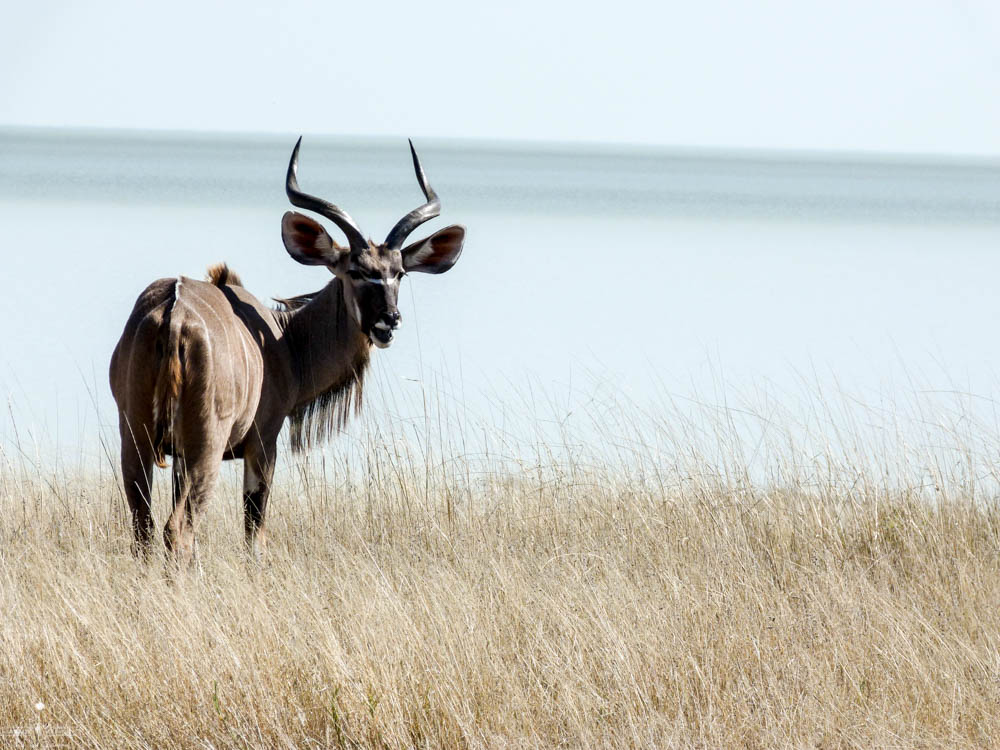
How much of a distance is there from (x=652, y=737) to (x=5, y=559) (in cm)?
351

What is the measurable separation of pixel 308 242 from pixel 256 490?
5.51ft

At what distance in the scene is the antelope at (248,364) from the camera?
19.2 ft

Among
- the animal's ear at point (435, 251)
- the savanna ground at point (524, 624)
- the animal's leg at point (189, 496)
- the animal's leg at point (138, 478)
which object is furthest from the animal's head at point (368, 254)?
the animal's leg at point (138, 478)

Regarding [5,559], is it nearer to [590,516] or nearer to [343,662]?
A: [343,662]

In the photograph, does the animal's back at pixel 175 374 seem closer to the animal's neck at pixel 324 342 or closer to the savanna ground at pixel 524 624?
the savanna ground at pixel 524 624

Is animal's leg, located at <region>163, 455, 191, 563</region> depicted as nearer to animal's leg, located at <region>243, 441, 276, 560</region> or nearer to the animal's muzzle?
animal's leg, located at <region>243, 441, 276, 560</region>

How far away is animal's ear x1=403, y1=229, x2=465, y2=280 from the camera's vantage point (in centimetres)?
766

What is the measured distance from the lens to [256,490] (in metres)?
6.72

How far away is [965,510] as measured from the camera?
7.00 meters

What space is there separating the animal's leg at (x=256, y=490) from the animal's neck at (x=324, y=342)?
816mm

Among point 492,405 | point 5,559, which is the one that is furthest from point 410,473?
point 492,405

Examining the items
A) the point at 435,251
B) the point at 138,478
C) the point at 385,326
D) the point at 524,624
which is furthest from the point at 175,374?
the point at 435,251

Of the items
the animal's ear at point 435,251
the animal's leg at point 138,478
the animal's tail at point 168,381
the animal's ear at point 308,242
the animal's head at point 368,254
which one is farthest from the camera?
the animal's ear at point 435,251

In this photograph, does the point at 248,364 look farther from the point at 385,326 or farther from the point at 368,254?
the point at 368,254
